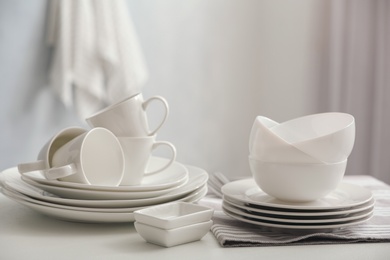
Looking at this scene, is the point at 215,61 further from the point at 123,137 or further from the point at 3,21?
the point at 123,137

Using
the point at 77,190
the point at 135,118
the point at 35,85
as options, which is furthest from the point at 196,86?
the point at 77,190

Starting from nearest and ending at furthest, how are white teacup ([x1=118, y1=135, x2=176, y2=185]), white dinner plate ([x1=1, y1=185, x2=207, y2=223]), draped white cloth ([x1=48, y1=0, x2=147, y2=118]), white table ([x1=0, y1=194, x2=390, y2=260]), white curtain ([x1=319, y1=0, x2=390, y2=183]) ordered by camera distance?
white table ([x1=0, y1=194, x2=390, y2=260]) < white dinner plate ([x1=1, y1=185, x2=207, y2=223]) < white teacup ([x1=118, y1=135, x2=176, y2=185]) < draped white cloth ([x1=48, y1=0, x2=147, y2=118]) < white curtain ([x1=319, y1=0, x2=390, y2=183])

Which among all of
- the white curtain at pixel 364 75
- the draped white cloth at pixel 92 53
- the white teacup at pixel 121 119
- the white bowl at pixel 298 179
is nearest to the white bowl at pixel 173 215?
the white bowl at pixel 298 179

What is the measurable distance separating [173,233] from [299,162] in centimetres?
22

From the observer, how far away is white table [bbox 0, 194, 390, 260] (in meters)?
0.86

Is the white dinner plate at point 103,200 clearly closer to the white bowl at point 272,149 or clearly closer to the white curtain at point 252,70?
the white bowl at point 272,149

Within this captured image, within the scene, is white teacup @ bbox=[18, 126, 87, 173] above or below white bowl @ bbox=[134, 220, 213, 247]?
above

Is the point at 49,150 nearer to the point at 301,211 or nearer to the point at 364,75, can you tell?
the point at 301,211

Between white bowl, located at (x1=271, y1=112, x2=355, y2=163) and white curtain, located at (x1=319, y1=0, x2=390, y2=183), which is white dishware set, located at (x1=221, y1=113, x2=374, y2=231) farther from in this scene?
white curtain, located at (x1=319, y1=0, x2=390, y2=183)

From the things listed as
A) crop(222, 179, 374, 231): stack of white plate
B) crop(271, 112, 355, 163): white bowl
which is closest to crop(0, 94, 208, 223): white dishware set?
crop(222, 179, 374, 231): stack of white plate

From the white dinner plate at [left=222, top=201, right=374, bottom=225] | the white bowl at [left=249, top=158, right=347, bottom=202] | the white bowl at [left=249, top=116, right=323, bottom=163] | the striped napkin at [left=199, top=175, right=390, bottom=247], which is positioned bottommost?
the striped napkin at [left=199, top=175, right=390, bottom=247]

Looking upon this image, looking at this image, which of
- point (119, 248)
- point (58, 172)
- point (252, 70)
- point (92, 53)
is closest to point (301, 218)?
point (119, 248)

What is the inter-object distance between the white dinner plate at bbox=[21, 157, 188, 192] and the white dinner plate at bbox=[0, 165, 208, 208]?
16mm

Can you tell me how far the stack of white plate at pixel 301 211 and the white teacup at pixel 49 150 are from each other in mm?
321
